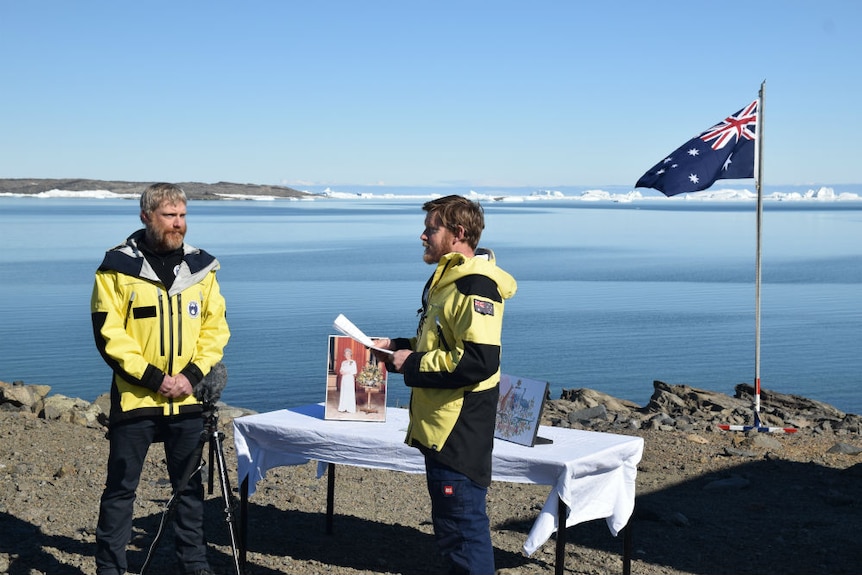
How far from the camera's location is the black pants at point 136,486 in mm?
5195

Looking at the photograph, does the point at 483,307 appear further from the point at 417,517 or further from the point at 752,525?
the point at 752,525

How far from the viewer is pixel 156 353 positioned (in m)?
5.17

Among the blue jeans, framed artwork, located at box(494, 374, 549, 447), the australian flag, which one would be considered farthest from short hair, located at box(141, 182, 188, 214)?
the australian flag

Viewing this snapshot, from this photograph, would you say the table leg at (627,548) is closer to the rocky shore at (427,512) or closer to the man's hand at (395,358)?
the rocky shore at (427,512)

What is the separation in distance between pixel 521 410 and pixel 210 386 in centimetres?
168

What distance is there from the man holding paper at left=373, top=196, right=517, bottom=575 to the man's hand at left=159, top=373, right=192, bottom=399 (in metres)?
1.19

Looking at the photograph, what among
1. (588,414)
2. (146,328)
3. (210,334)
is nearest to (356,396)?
(210,334)

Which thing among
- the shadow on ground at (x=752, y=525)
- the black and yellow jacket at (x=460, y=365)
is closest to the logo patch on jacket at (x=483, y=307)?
the black and yellow jacket at (x=460, y=365)

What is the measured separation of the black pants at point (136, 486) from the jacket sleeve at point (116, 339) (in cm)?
28

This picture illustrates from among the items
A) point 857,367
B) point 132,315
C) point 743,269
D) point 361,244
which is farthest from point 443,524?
point 361,244

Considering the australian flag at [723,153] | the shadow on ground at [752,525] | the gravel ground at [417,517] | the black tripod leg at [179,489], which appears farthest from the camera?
the australian flag at [723,153]

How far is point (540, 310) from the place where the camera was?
2803 cm

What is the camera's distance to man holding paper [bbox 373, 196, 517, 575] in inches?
172

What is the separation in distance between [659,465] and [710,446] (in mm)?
1016
